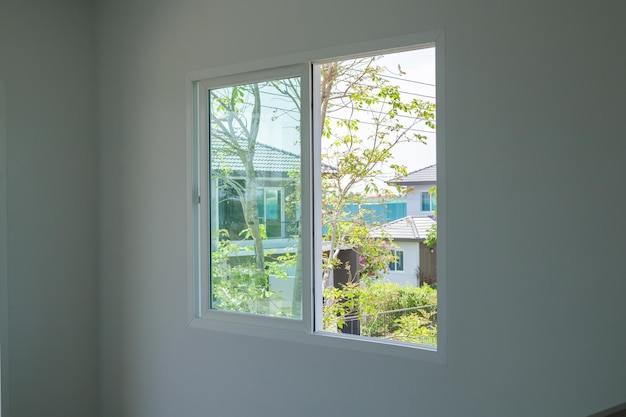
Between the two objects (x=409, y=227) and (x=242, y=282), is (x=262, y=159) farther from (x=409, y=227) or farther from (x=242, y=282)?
(x=409, y=227)

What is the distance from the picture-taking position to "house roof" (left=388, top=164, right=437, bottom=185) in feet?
11.9

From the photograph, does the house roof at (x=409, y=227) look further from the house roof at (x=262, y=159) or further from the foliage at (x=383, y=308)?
the house roof at (x=262, y=159)

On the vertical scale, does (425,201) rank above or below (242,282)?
above

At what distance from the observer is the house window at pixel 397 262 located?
4207 mm

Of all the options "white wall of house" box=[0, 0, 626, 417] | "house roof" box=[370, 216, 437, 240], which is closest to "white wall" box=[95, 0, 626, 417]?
"white wall of house" box=[0, 0, 626, 417]

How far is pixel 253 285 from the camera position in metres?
3.45

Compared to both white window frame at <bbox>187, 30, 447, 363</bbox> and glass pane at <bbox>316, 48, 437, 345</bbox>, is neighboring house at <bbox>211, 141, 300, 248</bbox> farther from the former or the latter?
glass pane at <bbox>316, 48, 437, 345</bbox>

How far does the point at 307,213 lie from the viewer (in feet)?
10.5
